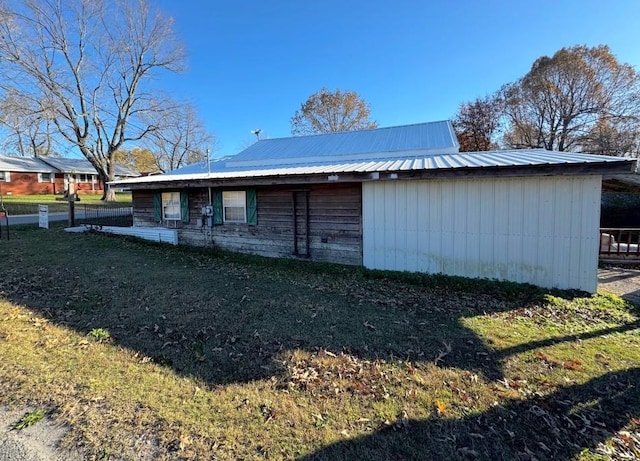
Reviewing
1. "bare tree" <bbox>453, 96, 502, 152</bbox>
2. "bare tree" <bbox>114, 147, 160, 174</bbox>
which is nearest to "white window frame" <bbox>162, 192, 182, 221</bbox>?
"bare tree" <bbox>453, 96, 502, 152</bbox>

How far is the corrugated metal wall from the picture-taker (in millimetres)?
6367

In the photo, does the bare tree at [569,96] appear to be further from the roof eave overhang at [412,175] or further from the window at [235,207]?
the window at [235,207]

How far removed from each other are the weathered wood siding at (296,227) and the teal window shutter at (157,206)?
3.57 feet

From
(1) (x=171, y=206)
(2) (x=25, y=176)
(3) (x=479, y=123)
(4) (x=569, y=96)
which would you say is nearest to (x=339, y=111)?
(3) (x=479, y=123)

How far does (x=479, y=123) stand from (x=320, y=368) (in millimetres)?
30016

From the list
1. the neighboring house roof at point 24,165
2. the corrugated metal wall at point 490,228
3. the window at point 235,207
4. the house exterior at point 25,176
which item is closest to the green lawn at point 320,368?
the corrugated metal wall at point 490,228

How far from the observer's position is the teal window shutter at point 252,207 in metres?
9.88

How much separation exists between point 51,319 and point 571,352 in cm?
693

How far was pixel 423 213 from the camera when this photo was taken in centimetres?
756

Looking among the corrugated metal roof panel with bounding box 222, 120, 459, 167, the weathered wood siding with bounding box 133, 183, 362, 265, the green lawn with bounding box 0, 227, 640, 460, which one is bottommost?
the green lawn with bounding box 0, 227, 640, 460

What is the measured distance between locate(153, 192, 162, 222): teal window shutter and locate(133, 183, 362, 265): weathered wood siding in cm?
109

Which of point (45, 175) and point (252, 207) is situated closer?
point (252, 207)

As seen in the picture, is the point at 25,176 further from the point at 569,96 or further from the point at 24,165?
the point at 569,96

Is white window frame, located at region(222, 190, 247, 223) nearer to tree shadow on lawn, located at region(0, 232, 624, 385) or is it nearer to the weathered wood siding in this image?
the weathered wood siding
